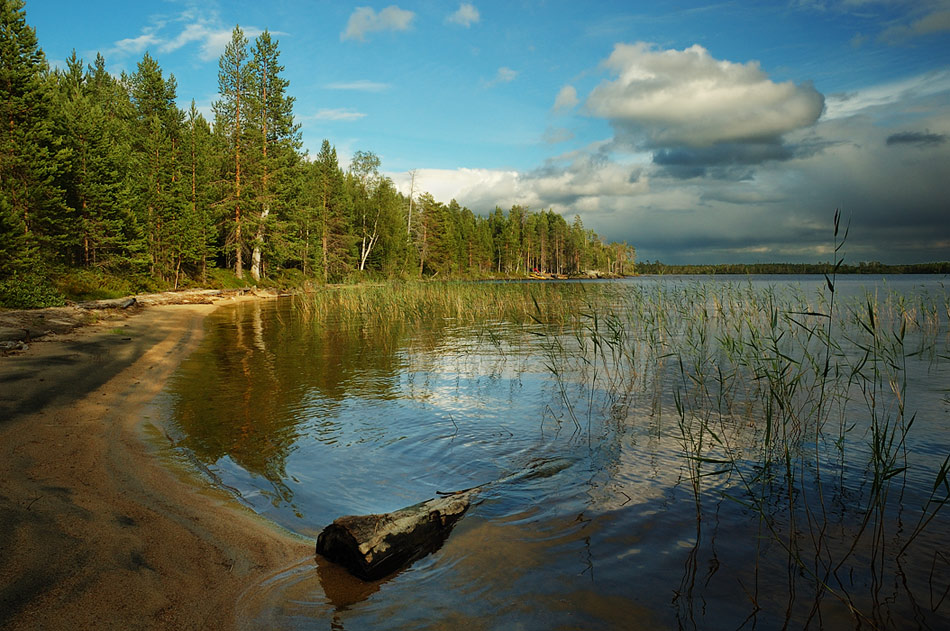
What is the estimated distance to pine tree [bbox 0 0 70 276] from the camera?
22375mm

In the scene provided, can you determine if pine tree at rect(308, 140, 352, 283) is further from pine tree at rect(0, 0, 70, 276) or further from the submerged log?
the submerged log

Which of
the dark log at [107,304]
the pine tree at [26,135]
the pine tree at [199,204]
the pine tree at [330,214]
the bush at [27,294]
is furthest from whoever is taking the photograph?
the pine tree at [330,214]

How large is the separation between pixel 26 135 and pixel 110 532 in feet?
90.1

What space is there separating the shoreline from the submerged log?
42cm

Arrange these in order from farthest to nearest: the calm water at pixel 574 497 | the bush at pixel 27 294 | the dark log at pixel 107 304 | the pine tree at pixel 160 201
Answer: the pine tree at pixel 160 201 → the dark log at pixel 107 304 → the bush at pixel 27 294 → the calm water at pixel 574 497

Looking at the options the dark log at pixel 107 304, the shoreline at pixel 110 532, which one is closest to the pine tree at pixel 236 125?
the dark log at pixel 107 304

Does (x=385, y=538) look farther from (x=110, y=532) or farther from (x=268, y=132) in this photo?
(x=268, y=132)

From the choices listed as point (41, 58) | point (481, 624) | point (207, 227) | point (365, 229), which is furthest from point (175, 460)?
point (365, 229)

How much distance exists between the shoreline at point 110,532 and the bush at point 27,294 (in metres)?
13.1

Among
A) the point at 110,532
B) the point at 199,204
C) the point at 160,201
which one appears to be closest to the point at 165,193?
the point at 160,201

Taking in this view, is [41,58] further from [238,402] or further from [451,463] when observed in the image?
[451,463]

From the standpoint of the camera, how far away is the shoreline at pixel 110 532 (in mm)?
3062

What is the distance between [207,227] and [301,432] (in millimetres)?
34760

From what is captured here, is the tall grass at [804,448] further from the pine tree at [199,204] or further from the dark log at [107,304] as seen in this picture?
the pine tree at [199,204]
